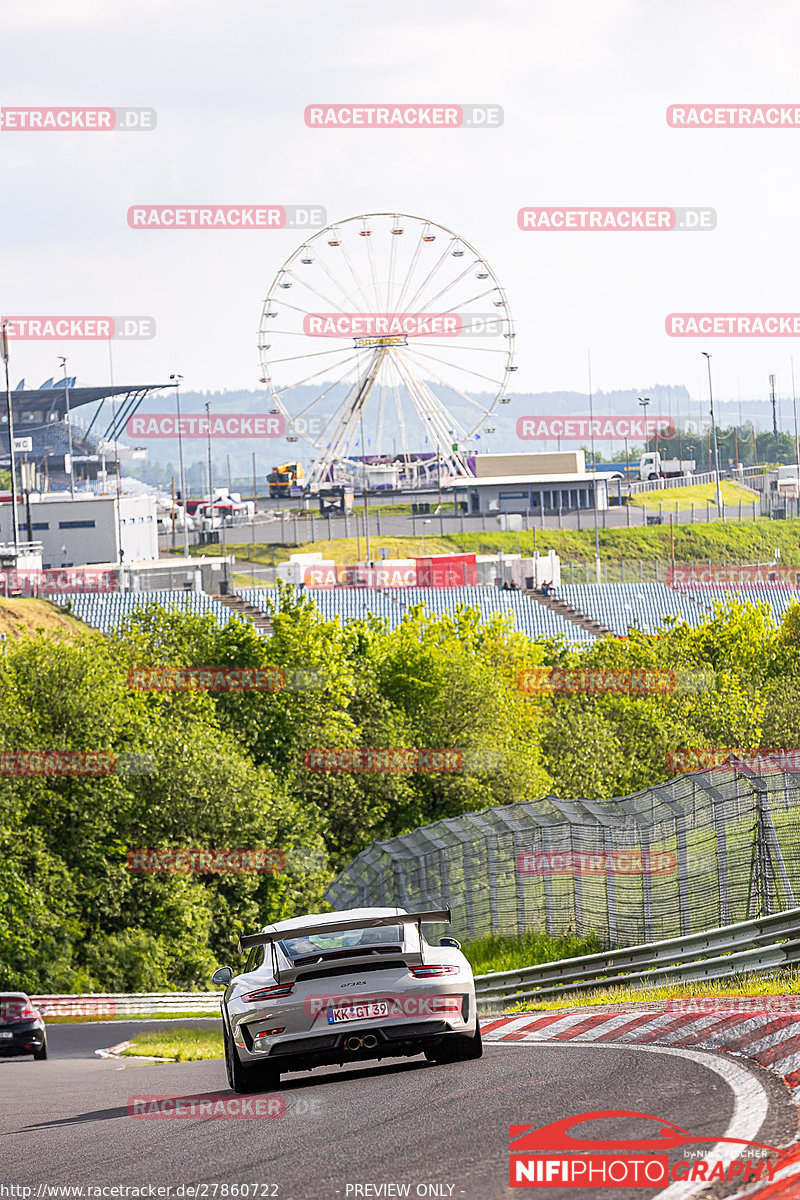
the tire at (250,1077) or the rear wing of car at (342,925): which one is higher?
the rear wing of car at (342,925)

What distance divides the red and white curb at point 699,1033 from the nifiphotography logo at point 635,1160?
157 mm

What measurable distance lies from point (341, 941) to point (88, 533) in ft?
346

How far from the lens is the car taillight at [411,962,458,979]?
31.5 ft

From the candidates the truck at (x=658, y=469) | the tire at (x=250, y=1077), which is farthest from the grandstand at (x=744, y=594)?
the truck at (x=658, y=469)

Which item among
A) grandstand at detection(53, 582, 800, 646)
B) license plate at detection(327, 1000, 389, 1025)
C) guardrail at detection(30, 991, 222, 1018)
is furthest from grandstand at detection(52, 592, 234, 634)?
license plate at detection(327, 1000, 389, 1025)

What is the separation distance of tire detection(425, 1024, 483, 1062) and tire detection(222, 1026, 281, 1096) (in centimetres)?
100

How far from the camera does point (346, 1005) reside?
30.9ft

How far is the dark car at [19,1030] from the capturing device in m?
19.4

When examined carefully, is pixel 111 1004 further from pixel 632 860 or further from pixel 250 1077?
pixel 250 1077

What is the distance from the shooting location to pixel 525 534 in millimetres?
131125

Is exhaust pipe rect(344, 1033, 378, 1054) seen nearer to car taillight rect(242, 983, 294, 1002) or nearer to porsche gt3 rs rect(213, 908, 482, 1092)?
porsche gt3 rs rect(213, 908, 482, 1092)

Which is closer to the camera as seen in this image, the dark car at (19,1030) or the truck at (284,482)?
the dark car at (19,1030)

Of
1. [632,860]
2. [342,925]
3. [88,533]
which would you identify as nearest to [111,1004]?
[632,860]

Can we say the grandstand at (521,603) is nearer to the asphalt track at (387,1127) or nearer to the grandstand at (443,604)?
the grandstand at (443,604)
